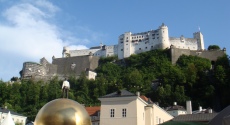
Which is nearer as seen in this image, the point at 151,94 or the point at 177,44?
the point at 151,94

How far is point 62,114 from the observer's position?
3.99 metres

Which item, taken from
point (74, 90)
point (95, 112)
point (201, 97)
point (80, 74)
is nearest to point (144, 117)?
point (95, 112)

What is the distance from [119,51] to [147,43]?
7.86 m

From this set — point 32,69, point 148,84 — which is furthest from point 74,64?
point 148,84

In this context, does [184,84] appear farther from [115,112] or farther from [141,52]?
[115,112]

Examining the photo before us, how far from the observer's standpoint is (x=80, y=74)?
8438 centimetres

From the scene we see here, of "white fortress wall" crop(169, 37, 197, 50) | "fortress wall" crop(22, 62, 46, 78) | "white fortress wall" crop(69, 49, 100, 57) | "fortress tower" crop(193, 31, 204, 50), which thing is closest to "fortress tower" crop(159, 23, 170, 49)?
"white fortress wall" crop(169, 37, 197, 50)

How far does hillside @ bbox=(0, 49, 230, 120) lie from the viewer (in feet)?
205

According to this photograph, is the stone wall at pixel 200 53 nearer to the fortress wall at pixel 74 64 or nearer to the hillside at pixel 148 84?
the hillside at pixel 148 84

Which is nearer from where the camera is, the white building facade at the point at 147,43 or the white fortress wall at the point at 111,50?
the white building facade at the point at 147,43

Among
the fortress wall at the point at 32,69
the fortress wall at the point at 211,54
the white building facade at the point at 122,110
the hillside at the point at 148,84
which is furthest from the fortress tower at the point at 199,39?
the white building facade at the point at 122,110

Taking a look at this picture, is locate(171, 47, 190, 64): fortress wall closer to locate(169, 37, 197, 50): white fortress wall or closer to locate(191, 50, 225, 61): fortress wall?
locate(191, 50, 225, 61): fortress wall

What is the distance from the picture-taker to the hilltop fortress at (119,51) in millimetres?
85438

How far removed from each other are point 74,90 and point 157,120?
144ft
